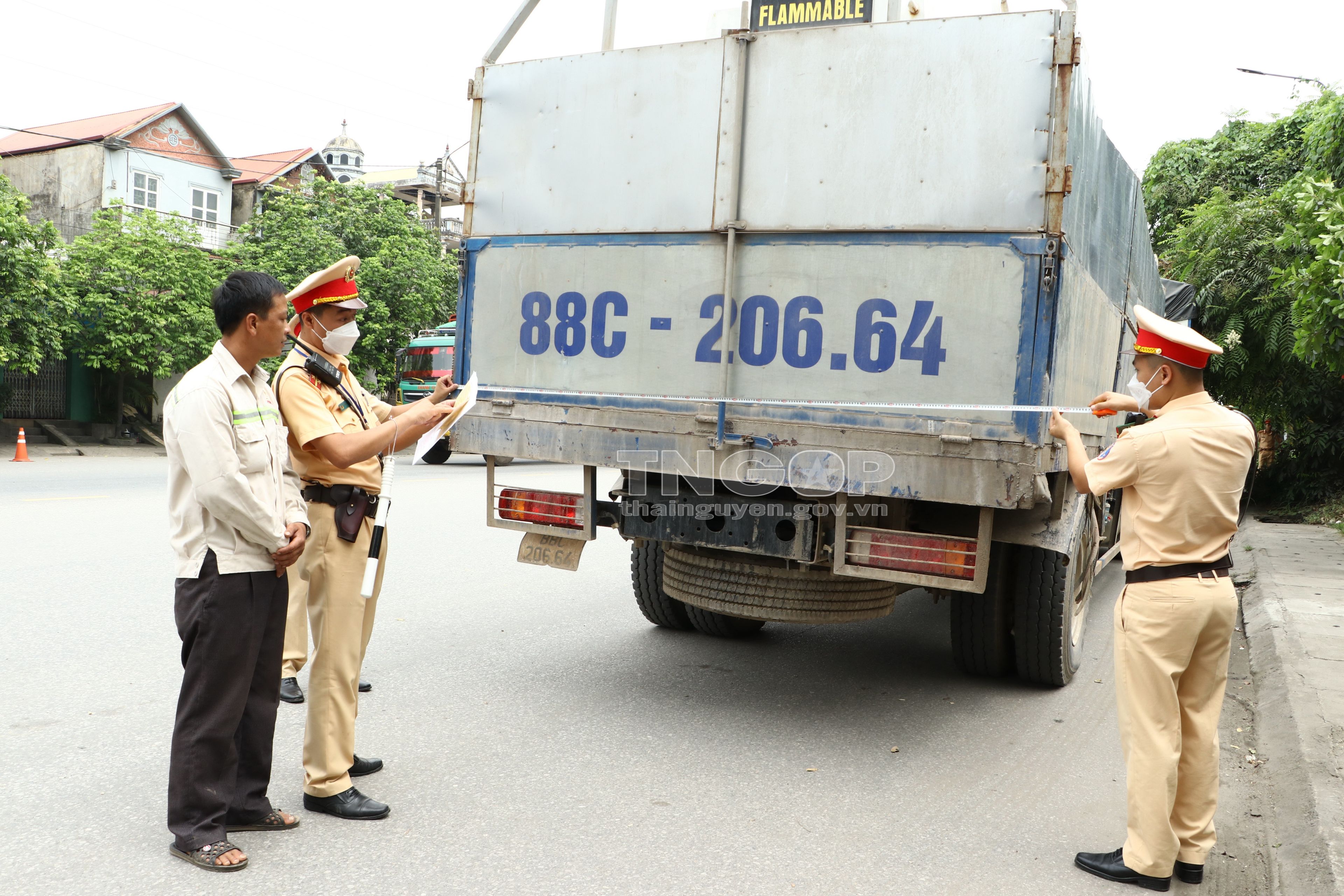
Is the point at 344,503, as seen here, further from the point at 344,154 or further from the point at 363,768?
the point at 344,154

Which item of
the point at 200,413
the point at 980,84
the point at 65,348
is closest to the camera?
the point at 200,413

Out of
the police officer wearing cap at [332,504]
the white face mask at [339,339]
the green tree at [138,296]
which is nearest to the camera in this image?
the police officer wearing cap at [332,504]

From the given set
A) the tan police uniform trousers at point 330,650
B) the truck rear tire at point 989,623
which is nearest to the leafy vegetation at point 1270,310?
the truck rear tire at point 989,623

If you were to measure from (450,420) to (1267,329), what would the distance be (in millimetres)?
14044

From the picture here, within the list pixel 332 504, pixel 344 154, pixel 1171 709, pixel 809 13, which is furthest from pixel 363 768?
pixel 344 154

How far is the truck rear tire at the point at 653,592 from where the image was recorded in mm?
6027

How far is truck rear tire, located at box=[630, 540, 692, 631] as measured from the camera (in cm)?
603

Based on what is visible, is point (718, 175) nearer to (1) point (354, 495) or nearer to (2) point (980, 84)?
(2) point (980, 84)

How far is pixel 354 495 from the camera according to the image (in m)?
3.50

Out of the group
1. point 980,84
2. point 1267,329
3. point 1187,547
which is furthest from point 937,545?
point 1267,329

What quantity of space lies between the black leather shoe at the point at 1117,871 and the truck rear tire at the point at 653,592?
2962mm

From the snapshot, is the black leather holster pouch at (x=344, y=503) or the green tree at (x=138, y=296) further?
the green tree at (x=138, y=296)

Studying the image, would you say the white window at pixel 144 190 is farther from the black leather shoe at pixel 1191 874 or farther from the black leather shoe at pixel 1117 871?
the black leather shoe at pixel 1191 874

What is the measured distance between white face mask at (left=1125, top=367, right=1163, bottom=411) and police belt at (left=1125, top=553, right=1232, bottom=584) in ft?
1.68
